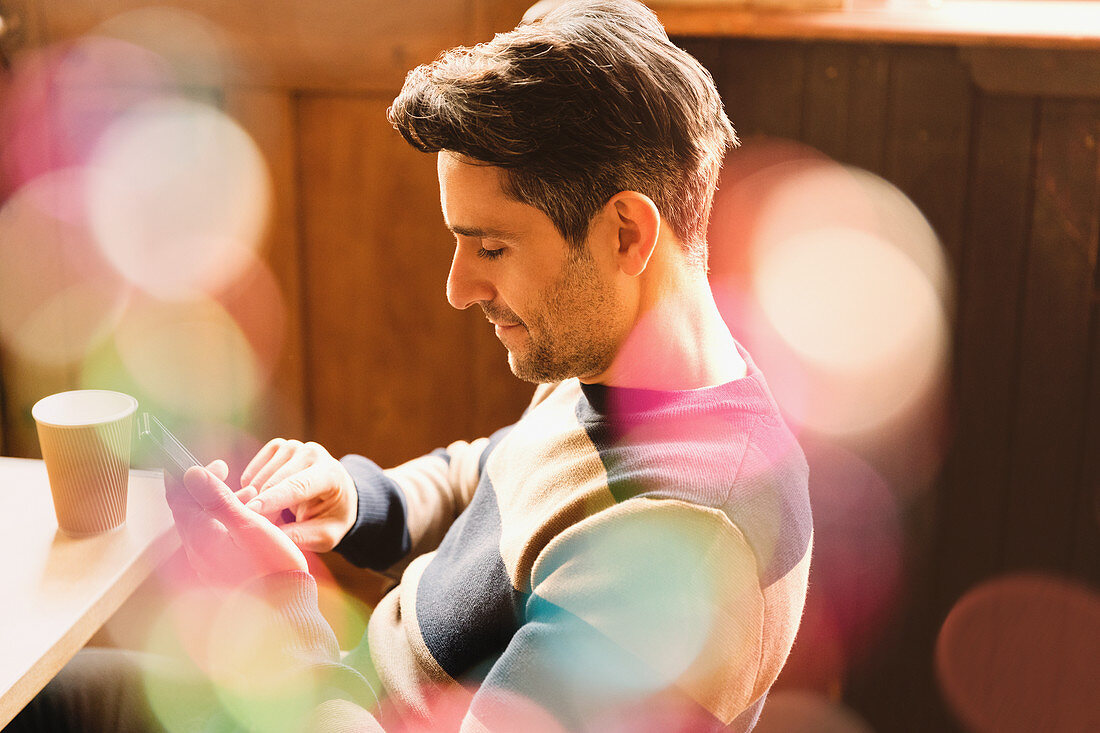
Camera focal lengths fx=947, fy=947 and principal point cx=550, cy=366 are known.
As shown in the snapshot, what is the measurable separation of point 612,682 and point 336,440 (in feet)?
4.16

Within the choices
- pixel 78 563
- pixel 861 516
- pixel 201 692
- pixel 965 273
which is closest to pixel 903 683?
pixel 861 516

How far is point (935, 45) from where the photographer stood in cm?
152

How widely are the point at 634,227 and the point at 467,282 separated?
Answer: 193 mm

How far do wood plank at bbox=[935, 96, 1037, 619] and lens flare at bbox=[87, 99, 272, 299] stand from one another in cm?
129

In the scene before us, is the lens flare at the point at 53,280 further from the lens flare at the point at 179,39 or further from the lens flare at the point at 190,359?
the lens flare at the point at 179,39

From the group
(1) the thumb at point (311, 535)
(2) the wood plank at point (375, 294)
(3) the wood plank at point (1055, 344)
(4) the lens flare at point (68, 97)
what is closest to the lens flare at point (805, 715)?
(3) the wood plank at point (1055, 344)

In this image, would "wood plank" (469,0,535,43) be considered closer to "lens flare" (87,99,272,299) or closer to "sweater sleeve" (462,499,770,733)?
"lens flare" (87,99,272,299)

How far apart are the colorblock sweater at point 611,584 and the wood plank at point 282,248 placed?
86cm

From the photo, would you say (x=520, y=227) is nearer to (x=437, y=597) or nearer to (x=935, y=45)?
(x=437, y=597)

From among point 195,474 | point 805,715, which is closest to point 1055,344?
point 805,715

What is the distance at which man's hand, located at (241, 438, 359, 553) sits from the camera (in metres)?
1.13

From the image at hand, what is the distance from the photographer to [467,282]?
1.03 meters

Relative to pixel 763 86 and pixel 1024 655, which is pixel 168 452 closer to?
pixel 763 86

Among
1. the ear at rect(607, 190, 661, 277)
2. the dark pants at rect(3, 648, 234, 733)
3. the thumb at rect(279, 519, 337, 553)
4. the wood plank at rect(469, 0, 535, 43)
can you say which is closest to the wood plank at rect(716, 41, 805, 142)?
the wood plank at rect(469, 0, 535, 43)
